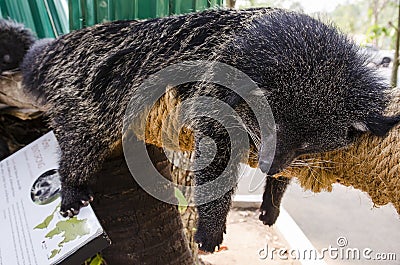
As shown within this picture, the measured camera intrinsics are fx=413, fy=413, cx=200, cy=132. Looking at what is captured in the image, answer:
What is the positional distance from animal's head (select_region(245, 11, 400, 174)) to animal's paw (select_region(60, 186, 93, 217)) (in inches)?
22.2

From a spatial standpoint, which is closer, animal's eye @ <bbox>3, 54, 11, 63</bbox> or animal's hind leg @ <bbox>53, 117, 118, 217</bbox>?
animal's hind leg @ <bbox>53, 117, 118, 217</bbox>

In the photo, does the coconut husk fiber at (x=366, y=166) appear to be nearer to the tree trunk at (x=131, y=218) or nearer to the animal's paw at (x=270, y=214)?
the animal's paw at (x=270, y=214)

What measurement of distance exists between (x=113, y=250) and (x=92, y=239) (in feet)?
1.39

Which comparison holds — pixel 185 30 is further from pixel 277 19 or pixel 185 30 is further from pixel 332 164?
pixel 332 164

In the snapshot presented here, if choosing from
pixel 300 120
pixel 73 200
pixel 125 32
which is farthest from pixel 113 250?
pixel 300 120

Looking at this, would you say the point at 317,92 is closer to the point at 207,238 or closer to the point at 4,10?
the point at 207,238

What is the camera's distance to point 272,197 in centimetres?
131

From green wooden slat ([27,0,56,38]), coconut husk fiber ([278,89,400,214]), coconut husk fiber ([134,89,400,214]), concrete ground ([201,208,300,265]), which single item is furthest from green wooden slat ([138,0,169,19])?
concrete ground ([201,208,300,265])

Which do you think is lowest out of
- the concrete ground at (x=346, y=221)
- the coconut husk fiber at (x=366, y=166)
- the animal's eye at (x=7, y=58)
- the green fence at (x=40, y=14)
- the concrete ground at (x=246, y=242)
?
the concrete ground at (x=246, y=242)

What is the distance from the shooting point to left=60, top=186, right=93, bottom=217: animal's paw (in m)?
1.10

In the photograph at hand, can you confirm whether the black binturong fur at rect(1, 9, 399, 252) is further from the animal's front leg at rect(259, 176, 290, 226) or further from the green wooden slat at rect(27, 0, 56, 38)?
the green wooden slat at rect(27, 0, 56, 38)

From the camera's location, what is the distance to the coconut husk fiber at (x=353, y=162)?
877 mm

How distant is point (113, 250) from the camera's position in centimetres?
135

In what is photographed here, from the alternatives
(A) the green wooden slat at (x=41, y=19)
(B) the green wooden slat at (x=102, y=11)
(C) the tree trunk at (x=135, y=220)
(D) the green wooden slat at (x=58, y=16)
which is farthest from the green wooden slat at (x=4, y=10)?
(B) the green wooden slat at (x=102, y=11)
